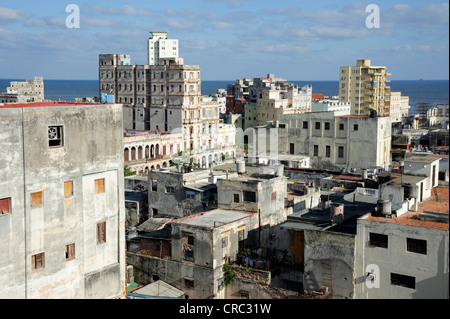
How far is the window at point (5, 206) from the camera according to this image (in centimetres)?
2005

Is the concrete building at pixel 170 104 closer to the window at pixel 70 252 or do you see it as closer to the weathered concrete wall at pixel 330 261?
the weathered concrete wall at pixel 330 261

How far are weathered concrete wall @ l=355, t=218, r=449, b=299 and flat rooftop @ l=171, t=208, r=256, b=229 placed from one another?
304 inches

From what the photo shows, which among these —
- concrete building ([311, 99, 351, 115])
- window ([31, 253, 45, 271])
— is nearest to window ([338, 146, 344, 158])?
window ([31, 253, 45, 271])

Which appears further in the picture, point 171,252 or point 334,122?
point 334,122

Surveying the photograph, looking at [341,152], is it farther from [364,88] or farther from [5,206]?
[364,88]

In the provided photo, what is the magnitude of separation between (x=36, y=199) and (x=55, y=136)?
2.46m

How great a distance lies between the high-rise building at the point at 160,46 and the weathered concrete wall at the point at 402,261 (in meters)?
163

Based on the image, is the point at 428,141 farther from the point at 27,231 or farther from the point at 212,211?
the point at 27,231

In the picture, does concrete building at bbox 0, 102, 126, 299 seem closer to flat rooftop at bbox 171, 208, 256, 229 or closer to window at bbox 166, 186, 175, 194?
flat rooftop at bbox 171, 208, 256, 229

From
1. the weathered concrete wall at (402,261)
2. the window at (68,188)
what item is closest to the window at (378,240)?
the weathered concrete wall at (402,261)

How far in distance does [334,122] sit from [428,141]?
1123 cm

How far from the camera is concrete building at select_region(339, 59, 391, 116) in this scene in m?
119
